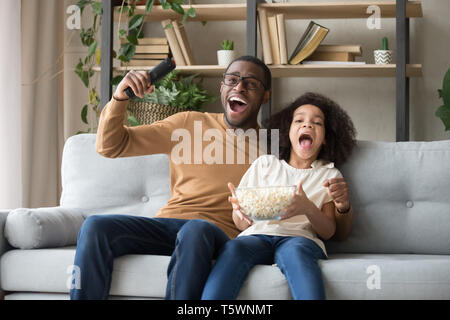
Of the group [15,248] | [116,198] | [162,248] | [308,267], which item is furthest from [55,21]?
[308,267]

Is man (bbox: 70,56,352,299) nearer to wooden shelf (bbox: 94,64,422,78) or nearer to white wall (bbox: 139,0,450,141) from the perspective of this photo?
wooden shelf (bbox: 94,64,422,78)

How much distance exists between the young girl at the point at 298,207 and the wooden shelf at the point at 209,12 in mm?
1164

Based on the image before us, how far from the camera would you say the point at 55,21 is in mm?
3424

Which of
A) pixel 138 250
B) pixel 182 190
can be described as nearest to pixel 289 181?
pixel 182 190

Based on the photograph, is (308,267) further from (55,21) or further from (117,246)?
(55,21)

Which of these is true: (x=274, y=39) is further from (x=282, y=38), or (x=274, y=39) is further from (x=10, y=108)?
(x=10, y=108)

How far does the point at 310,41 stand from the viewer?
9.77 feet

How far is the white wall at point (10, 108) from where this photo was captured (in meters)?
3.01

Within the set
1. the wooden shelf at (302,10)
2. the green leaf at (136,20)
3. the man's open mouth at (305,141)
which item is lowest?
the man's open mouth at (305,141)

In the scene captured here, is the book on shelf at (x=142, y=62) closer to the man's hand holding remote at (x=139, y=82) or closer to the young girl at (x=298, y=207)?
the young girl at (x=298, y=207)

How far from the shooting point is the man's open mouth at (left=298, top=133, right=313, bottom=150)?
193 cm

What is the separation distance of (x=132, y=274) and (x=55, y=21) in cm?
222

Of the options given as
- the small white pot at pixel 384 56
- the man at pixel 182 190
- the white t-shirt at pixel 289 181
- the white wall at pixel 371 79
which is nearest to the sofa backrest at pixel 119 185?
the man at pixel 182 190

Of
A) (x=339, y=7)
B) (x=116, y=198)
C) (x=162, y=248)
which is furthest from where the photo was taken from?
(x=339, y=7)
